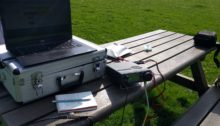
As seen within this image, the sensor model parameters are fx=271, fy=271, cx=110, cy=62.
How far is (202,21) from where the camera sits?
23.0ft

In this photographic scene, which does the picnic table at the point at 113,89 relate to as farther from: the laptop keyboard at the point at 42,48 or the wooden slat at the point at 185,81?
the wooden slat at the point at 185,81

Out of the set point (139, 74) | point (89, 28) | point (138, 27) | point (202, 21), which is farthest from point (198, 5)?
point (139, 74)

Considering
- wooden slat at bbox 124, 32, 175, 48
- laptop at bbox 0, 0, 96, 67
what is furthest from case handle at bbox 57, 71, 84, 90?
wooden slat at bbox 124, 32, 175, 48

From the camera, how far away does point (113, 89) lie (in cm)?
166

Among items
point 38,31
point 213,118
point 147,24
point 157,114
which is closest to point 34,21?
point 38,31

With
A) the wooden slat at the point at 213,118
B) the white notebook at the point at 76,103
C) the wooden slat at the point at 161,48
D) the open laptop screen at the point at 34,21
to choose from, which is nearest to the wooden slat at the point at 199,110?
the wooden slat at the point at 213,118

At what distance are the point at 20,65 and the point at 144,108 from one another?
1.90 meters

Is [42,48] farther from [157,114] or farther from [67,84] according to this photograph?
[157,114]

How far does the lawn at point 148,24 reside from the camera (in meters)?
2.99

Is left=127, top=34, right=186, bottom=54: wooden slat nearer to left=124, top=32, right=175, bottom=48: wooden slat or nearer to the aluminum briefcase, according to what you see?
left=124, top=32, right=175, bottom=48: wooden slat

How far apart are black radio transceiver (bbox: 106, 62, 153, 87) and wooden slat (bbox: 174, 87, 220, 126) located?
418 millimetres

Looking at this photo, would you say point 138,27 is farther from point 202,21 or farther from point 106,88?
point 106,88

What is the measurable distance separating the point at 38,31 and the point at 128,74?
0.63 m

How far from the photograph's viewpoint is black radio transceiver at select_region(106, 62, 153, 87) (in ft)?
5.28
